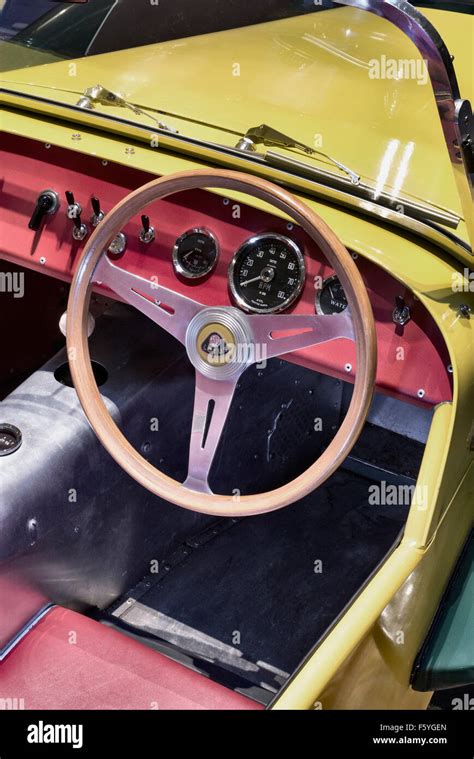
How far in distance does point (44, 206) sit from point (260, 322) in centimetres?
72

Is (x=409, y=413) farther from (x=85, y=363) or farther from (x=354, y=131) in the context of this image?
(x=85, y=363)

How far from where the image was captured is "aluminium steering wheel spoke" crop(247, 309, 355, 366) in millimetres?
1673

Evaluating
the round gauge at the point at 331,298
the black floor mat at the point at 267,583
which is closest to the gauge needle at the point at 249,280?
the round gauge at the point at 331,298

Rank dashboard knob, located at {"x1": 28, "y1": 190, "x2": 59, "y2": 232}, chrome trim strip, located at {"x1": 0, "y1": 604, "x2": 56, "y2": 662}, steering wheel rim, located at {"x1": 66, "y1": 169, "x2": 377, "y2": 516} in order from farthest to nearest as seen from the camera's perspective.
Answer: dashboard knob, located at {"x1": 28, "y1": 190, "x2": 59, "y2": 232} < chrome trim strip, located at {"x1": 0, "y1": 604, "x2": 56, "y2": 662} < steering wheel rim, located at {"x1": 66, "y1": 169, "x2": 377, "y2": 516}

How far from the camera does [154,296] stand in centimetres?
185

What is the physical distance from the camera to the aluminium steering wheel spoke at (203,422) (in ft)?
5.94

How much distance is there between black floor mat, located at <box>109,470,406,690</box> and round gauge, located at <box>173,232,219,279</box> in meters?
0.84

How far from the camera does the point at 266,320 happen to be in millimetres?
1758

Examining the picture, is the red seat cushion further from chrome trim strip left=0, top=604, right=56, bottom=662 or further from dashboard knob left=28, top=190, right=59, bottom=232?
dashboard knob left=28, top=190, right=59, bottom=232

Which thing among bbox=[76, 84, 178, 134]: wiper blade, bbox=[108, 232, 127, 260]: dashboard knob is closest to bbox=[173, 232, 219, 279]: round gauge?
bbox=[108, 232, 127, 260]: dashboard knob

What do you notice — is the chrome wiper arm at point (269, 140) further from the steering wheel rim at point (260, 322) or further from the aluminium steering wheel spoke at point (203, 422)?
the aluminium steering wheel spoke at point (203, 422)

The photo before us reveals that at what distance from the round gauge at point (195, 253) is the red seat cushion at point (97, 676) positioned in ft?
2.65

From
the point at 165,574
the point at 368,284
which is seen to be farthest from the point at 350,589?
the point at 368,284
